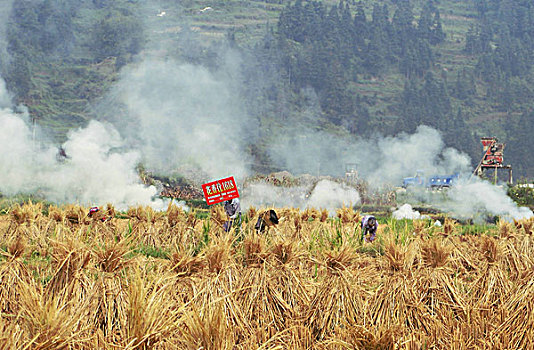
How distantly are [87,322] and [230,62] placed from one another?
214 ft

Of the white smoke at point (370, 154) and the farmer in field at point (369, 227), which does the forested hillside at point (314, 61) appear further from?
the farmer in field at point (369, 227)

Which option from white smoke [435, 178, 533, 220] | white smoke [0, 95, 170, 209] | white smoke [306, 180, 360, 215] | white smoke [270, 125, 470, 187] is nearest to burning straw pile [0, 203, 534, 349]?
white smoke [435, 178, 533, 220]

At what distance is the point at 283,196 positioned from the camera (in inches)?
1206

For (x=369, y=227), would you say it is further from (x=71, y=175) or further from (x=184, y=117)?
(x=184, y=117)

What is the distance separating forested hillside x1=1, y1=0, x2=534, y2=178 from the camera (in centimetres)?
5869

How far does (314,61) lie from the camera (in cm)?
6912

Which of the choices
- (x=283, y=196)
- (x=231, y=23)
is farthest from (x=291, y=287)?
(x=231, y=23)

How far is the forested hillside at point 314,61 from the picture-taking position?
5869cm

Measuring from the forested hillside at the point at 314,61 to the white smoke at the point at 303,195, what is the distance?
60.2ft

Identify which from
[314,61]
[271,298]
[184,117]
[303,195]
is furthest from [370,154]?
[271,298]

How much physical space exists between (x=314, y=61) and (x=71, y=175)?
1809 inches

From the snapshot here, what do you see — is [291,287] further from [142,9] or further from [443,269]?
[142,9]

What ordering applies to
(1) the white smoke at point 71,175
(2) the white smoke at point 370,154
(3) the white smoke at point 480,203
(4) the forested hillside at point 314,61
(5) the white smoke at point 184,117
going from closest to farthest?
1. (3) the white smoke at point 480,203
2. (1) the white smoke at point 71,175
3. (5) the white smoke at point 184,117
4. (2) the white smoke at point 370,154
5. (4) the forested hillside at point 314,61

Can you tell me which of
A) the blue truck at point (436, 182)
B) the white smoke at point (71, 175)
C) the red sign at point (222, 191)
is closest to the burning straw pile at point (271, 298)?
the red sign at point (222, 191)
